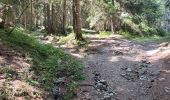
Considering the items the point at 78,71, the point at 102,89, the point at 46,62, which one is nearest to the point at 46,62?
the point at 46,62

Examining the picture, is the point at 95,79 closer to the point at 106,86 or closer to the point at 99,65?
the point at 106,86

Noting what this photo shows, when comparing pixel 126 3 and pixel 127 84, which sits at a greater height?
pixel 126 3

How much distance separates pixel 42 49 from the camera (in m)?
15.0

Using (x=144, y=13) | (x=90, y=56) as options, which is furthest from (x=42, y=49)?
(x=144, y=13)

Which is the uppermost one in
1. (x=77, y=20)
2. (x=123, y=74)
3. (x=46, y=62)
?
(x=77, y=20)

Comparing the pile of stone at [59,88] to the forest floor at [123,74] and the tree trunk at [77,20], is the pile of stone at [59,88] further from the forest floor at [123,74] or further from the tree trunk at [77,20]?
the tree trunk at [77,20]

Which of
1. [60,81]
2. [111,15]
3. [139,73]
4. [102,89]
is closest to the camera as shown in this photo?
[102,89]

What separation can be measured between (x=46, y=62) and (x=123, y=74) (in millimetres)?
3308

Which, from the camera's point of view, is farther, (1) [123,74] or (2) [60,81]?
(1) [123,74]

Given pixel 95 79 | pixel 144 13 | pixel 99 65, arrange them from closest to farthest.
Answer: pixel 95 79 → pixel 99 65 → pixel 144 13

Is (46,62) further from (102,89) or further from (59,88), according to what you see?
(102,89)

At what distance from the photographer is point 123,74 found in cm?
1298

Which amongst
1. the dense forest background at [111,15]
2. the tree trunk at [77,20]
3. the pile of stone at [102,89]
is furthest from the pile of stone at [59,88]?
the dense forest background at [111,15]

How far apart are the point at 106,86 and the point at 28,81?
2.89m
